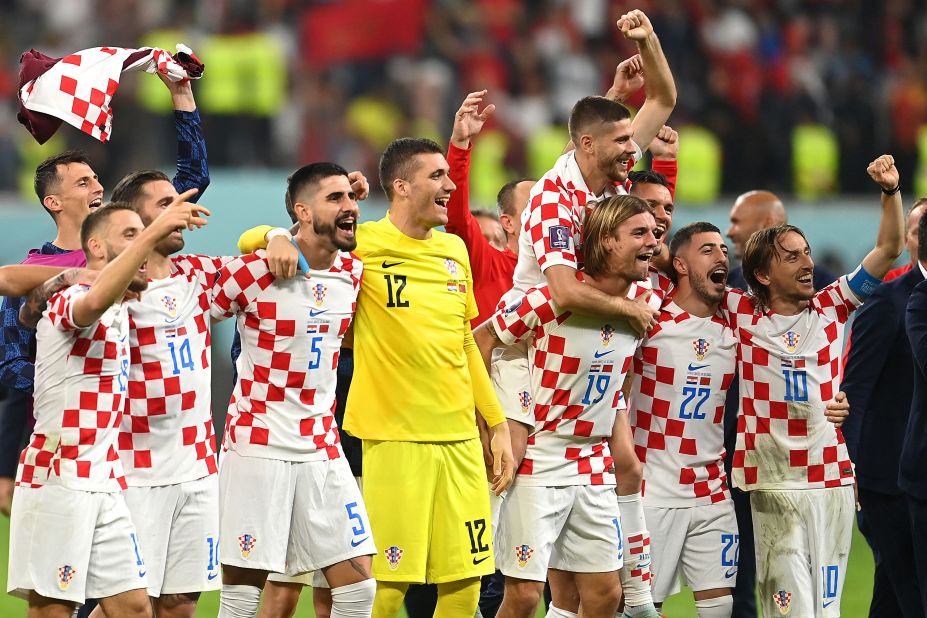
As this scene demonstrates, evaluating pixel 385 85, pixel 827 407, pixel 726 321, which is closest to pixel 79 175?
pixel 726 321

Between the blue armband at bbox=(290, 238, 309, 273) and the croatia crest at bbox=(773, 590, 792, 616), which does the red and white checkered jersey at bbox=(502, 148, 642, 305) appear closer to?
the blue armband at bbox=(290, 238, 309, 273)

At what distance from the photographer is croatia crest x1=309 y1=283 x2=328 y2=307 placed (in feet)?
18.6

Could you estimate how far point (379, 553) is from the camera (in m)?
5.67

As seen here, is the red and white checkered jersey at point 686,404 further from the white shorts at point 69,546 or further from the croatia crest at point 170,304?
the white shorts at point 69,546

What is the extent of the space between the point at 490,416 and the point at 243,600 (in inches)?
49.9

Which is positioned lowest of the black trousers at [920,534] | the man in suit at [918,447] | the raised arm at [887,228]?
the black trousers at [920,534]

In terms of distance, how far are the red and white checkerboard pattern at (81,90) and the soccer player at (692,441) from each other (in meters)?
2.58

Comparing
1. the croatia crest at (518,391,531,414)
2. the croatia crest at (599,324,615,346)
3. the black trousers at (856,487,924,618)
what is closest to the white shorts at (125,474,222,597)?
the croatia crest at (518,391,531,414)

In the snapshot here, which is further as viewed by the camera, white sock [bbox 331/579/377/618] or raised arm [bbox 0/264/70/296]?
white sock [bbox 331/579/377/618]

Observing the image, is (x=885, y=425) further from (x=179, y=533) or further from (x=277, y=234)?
(x=179, y=533)

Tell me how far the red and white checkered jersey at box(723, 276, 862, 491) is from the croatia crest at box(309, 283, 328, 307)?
1.93 metres

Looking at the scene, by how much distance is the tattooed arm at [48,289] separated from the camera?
196 inches

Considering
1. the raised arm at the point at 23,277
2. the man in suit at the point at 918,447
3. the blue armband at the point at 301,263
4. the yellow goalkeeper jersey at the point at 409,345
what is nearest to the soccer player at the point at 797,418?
the man in suit at the point at 918,447

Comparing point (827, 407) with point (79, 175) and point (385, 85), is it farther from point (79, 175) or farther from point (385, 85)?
point (385, 85)
